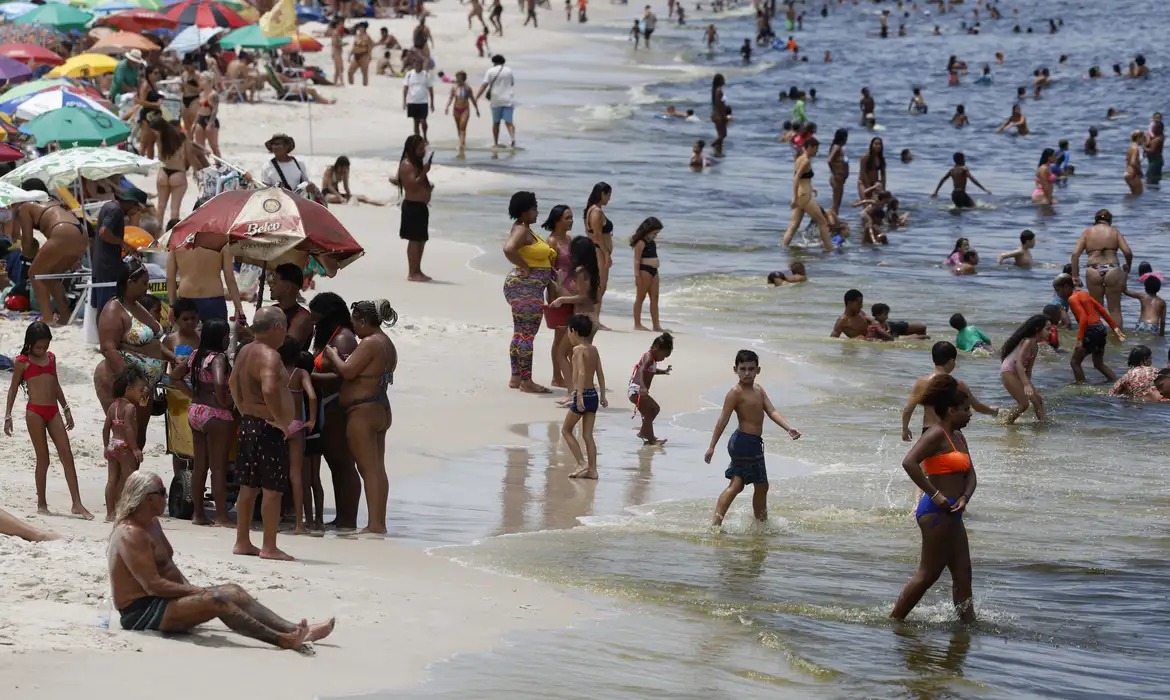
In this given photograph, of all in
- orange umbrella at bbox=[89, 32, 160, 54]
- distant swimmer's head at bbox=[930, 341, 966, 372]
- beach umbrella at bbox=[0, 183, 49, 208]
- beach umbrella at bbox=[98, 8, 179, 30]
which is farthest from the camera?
beach umbrella at bbox=[98, 8, 179, 30]

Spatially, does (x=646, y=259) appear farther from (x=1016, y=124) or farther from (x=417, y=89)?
(x=1016, y=124)

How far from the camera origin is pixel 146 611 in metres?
7.31

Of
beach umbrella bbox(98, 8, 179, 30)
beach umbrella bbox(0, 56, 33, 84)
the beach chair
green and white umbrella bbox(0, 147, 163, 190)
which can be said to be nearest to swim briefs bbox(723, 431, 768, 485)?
green and white umbrella bbox(0, 147, 163, 190)

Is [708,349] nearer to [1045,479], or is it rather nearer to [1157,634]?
[1045,479]

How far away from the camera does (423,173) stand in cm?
1769

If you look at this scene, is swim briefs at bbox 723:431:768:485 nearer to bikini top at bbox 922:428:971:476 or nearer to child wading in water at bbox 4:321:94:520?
bikini top at bbox 922:428:971:476

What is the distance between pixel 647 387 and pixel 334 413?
11.4 ft

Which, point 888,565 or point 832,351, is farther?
point 832,351

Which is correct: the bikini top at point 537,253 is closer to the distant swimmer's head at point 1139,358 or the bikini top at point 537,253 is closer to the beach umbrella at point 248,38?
the distant swimmer's head at point 1139,358

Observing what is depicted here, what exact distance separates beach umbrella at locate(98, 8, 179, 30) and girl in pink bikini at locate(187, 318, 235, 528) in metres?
25.0

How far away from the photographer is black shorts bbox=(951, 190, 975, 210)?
2916 centimetres

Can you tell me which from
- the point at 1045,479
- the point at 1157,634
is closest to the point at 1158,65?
the point at 1045,479

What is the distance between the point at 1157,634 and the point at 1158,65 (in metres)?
50.7

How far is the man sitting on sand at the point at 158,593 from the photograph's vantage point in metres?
7.22
